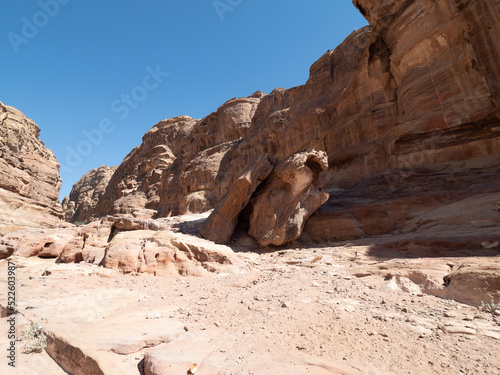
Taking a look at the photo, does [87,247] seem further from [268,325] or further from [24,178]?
[24,178]

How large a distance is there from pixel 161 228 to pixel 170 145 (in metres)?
48.0

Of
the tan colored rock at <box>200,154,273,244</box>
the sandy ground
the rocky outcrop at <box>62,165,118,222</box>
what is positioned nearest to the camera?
the sandy ground

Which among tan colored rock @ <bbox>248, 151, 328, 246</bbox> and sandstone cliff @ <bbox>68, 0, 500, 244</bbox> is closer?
sandstone cliff @ <bbox>68, 0, 500, 244</bbox>

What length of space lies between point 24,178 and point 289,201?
89.7 feet

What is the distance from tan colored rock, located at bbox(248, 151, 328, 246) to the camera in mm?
11781

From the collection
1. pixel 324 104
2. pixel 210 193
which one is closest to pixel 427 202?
pixel 324 104

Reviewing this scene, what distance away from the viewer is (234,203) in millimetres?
12750

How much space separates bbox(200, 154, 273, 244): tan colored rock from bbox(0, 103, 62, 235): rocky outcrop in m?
15.1


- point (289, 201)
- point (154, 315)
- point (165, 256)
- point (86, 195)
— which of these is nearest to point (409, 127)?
point (289, 201)

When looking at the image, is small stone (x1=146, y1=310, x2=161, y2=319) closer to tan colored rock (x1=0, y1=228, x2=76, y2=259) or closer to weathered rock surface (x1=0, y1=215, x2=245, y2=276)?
weathered rock surface (x1=0, y1=215, x2=245, y2=276)

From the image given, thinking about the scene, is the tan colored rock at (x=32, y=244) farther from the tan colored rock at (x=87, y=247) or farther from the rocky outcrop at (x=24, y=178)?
the rocky outcrop at (x=24, y=178)

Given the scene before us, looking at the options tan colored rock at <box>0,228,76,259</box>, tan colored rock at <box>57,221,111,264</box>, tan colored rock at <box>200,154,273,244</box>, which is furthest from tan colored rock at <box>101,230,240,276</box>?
tan colored rock at <box>0,228,76,259</box>

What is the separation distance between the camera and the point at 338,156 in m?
17.9

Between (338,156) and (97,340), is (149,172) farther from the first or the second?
(97,340)
